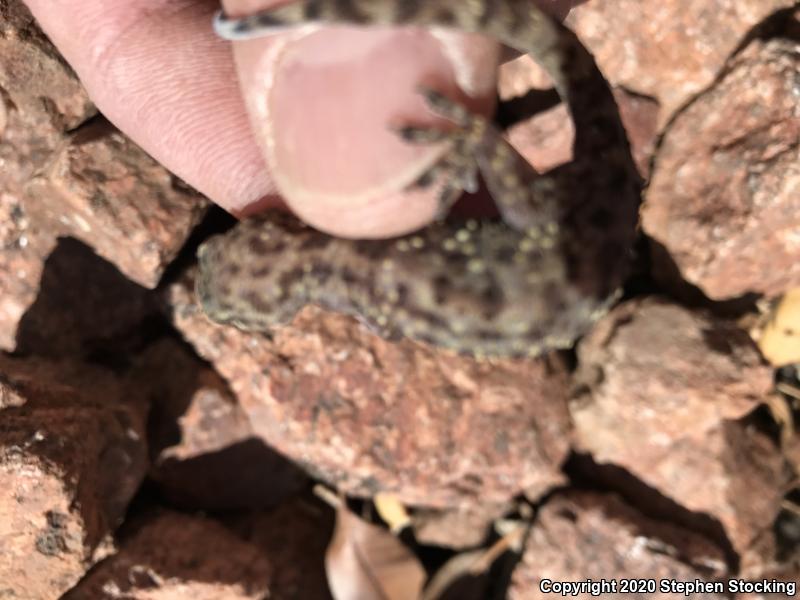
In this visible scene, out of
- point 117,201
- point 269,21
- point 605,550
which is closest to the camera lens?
point 269,21

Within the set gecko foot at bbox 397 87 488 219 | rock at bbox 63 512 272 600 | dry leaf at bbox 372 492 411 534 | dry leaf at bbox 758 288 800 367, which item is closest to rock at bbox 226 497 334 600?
rock at bbox 63 512 272 600

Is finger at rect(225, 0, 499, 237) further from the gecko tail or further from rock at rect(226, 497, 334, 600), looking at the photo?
rock at rect(226, 497, 334, 600)

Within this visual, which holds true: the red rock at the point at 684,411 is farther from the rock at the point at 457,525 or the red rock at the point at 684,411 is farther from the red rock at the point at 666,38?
the red rock at the point at 666,38

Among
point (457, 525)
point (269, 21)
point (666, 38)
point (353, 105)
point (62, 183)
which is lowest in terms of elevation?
point (457, 525)

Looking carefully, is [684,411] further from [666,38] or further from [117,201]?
[117,201]

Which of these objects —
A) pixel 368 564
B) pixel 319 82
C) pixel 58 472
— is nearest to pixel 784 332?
pixel 368 564

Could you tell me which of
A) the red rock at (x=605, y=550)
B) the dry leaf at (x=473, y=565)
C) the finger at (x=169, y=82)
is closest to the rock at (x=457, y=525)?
the dry leaf at (x=473, y=565)

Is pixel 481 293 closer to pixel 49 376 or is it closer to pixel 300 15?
pixel 300 15
